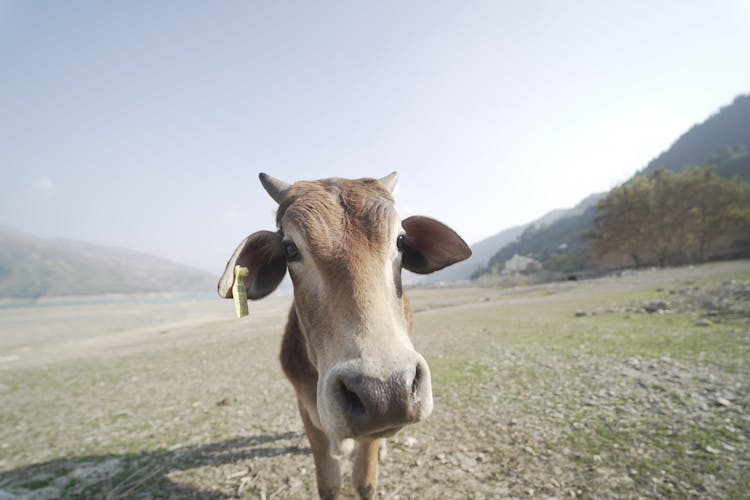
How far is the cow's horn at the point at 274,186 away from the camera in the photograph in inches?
155

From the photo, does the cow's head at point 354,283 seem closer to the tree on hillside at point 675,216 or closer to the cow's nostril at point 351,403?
the cow's nostril at point 351,403

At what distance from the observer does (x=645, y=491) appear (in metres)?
3.25

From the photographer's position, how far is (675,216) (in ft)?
140

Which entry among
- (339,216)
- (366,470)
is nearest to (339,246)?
(339,216)

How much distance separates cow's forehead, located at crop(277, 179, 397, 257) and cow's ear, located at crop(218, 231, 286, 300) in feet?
1.26

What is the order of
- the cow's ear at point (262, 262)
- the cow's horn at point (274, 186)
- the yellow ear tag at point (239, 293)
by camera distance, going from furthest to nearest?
1. the cow's horn at point (274, 186)
2. the cow's ear at point (262, 262)
3. the yellow ear tag at point (239, 293)

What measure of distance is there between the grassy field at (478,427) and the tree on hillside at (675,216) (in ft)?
146

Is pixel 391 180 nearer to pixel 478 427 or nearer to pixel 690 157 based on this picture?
pixel 478 427

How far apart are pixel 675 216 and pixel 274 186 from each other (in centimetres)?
5760

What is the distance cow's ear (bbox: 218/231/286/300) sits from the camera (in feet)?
10.7

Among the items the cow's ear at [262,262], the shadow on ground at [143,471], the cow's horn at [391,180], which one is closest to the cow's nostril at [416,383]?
the cow's ear at [262,262]

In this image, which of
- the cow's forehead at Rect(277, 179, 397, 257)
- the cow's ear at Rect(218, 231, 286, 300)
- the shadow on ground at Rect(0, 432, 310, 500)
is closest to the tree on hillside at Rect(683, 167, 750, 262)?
the cow's forehead at Rect(277, 179, 397, 257)

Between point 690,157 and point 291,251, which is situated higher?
point 690,157

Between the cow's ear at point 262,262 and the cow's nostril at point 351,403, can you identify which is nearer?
the cow's nostril at point 351,403
